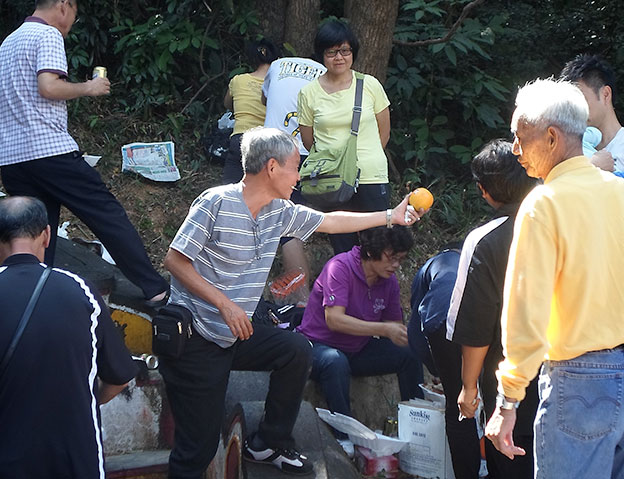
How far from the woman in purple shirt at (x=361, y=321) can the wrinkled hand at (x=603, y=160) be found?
1252mm

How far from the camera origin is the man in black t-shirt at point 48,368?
2.52 metres

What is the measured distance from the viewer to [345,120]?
521cm

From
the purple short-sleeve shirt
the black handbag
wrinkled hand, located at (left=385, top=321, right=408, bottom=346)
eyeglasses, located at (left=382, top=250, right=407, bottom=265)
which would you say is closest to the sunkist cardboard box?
wrinkled hand, located at (left=385, top=321, right=408, bottom=346)

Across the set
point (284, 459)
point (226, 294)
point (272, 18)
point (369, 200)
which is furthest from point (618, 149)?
point (272, 18)

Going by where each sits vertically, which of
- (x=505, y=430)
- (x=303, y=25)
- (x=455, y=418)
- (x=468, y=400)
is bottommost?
(x=455, y=418)

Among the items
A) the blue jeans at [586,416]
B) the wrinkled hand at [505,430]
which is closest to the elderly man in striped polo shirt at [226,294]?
the wrinkled hand at [505,430]

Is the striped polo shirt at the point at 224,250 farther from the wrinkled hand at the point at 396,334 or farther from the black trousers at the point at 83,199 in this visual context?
the wrinkled hand at the point at 396,334

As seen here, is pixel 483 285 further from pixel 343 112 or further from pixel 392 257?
pixel 343 112

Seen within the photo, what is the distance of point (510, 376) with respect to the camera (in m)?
2.55

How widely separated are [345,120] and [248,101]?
1.11m

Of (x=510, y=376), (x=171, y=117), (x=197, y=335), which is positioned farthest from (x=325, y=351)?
(x=171, y=117)

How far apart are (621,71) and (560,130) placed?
5835 mm

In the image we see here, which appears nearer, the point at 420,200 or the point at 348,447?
the point at 420,200

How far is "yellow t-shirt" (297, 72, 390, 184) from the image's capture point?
5.21 meters
